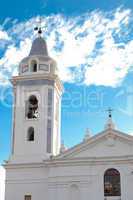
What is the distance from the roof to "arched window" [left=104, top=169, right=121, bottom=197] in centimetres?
1008

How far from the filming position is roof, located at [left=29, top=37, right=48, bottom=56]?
30828mm

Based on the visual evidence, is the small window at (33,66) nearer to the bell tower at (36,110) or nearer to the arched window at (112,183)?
the bell tower at (36,110)

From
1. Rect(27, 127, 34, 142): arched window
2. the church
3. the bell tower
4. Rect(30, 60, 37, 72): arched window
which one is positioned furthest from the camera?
Rect(30, 60, 37, 72): arched window

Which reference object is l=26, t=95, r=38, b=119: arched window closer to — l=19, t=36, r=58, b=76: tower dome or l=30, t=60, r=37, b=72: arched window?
l=19, t=36, r=58, b=76: tower dome

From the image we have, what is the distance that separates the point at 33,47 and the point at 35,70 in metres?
2.14

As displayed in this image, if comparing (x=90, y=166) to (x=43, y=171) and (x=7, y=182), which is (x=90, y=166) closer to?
(x=43, y=171)

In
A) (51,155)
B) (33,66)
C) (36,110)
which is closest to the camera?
(51,155)

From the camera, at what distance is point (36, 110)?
2925 cm

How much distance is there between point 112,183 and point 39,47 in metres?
11.4

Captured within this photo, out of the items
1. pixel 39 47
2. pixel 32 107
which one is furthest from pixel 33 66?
pixel 32 107

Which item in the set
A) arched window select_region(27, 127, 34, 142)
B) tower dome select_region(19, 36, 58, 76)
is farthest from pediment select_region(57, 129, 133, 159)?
tower dome select_region(19, 36, 58, 76)

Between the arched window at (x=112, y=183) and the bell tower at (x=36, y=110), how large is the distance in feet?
13.6

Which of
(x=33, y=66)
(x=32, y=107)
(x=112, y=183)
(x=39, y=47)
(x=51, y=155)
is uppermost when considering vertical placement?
(x=39, y=47)

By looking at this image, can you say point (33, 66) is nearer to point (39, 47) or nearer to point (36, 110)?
point (39, 47)
